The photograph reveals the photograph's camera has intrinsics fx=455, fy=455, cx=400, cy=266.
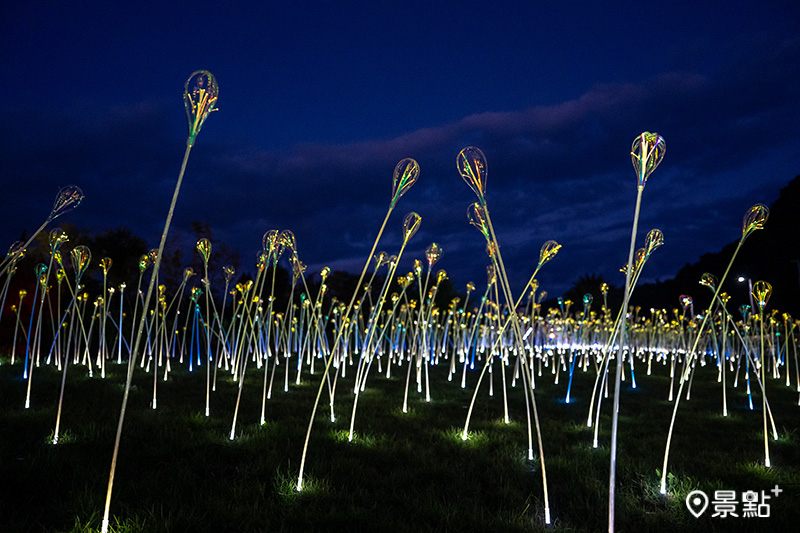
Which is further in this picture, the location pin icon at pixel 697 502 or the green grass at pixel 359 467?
the location pin icon at pixel 697 502

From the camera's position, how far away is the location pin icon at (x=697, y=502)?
3070 millimetres

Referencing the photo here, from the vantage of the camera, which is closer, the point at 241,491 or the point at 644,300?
the point at 241,491

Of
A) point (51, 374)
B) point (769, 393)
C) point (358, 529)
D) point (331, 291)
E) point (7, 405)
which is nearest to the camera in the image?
point (358, 529)

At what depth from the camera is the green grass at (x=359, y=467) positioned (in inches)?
113

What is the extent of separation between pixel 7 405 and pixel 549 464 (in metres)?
5.44

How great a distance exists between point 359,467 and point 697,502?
7.96 ft

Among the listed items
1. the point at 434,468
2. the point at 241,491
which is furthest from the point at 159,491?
the point at 434,468

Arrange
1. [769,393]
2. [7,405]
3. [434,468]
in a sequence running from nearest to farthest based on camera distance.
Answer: [434,468], [7,405], [769,393]

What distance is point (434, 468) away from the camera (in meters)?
3.65

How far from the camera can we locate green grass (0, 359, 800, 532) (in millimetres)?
2867

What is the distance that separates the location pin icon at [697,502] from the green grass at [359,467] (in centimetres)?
5

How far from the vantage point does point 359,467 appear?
141 inches

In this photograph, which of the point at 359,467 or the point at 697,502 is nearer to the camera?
the point at 697,502

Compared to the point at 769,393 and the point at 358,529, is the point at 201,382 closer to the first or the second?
the point at 358,529
